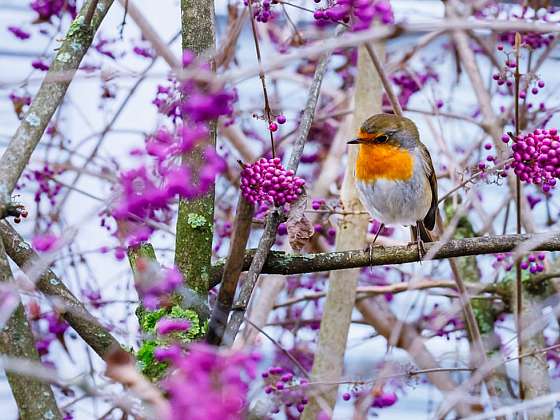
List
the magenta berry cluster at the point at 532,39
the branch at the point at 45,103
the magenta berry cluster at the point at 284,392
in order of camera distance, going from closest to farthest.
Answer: the branch at the point at 45,103
the magenta berry cluster at the point at 284,392
the magenta berry cluster at the point at 532,39

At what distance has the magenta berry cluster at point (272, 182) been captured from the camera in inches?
50.1

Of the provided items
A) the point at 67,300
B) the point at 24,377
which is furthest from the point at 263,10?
the point at 24,377

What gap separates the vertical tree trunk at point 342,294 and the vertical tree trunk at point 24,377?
2.41 ft

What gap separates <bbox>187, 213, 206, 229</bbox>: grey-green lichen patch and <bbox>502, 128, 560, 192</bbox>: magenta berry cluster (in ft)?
1.67

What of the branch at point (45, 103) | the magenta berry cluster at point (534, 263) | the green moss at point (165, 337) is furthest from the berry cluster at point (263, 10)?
the magenta berry cluster at point (534, 263)

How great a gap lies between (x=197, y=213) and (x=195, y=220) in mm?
13

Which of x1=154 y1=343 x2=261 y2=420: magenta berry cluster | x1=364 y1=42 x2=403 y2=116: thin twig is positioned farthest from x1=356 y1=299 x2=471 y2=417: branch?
x1=154 y1=343 x2=261 y2=420: magenta berry cluster

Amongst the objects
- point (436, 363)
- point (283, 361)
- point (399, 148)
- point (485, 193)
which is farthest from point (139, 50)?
point (485, 193)

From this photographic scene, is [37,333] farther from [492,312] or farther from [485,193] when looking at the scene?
[485,193]

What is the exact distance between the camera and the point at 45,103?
121 cm

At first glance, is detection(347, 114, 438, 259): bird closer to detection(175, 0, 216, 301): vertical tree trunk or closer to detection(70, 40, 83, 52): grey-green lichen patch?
detection(175, 0, 216, 301): vertical tree trunk

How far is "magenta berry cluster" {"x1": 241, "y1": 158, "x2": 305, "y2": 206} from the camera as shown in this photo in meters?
1.27

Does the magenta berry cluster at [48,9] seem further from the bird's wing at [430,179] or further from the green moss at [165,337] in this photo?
the green moss at [165,337]

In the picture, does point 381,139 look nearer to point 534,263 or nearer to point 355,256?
point 534,263
